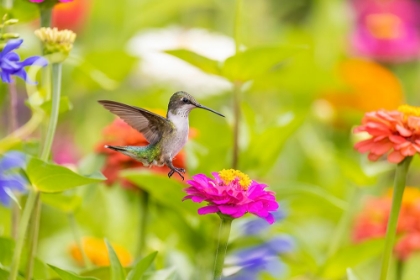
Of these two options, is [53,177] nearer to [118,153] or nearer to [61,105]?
[61,105]

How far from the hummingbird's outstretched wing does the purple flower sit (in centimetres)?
19

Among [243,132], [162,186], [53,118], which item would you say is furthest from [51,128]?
[243,132]

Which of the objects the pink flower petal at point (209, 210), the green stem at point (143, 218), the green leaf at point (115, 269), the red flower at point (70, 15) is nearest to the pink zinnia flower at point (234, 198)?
the pink flower petal at point (209, 210)

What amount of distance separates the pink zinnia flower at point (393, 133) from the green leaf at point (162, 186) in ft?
0.68

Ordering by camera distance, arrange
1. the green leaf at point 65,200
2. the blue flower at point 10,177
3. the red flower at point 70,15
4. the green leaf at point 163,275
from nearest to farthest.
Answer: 1. the blue flower at point 10,177
2. the green leaf at point 163,275
3. the green leaf at point 65,200
4. the red flower at point 70,15

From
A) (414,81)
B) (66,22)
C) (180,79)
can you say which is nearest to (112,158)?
(180,79)

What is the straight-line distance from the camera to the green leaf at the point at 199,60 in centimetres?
87

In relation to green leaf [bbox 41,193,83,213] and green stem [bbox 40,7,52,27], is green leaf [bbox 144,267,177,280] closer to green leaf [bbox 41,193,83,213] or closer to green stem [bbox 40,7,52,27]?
green leaf [bbox 41,193,83,213]

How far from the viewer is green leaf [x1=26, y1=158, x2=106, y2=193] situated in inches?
23.3

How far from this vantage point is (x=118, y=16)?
1.80 m

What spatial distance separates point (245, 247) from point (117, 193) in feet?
1.32

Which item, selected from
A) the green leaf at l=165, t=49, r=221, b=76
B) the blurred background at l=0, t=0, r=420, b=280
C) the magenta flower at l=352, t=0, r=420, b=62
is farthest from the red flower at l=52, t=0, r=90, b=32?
the green leaf at l=165, t=49, r=221, b=76

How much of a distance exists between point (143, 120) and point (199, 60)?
0.78 ft

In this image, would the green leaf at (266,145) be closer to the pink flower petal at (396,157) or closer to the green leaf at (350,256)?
the green leaf at (350,256)
